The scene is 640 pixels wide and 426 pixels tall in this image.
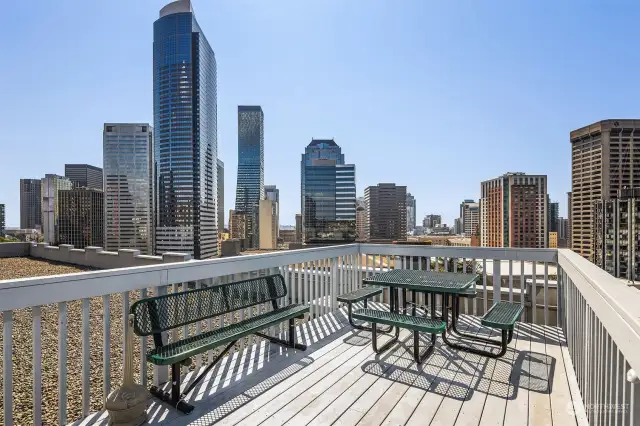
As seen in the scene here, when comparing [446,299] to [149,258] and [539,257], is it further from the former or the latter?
[149,258]

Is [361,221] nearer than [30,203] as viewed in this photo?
No

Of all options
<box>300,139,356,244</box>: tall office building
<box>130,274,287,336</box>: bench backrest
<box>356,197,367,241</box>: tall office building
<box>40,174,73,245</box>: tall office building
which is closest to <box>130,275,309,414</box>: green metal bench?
<box>130,274,287,336</box>: bench backrest

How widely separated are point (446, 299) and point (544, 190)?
9616 centimetres

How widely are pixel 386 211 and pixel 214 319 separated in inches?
5255

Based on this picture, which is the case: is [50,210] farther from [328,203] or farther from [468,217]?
[468,217]

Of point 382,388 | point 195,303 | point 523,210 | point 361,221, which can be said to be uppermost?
point 523,210

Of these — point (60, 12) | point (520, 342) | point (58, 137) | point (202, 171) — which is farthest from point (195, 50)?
point (520, 342)

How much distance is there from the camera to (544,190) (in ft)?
263

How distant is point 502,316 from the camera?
2.79 m

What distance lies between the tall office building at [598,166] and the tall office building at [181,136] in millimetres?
73965

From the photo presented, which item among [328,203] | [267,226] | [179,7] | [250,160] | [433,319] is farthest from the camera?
[250,160]

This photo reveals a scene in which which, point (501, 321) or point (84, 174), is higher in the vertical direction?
point (84, 174)

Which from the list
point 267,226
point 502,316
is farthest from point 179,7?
point 502,316

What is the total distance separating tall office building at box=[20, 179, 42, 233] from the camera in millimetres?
128250
